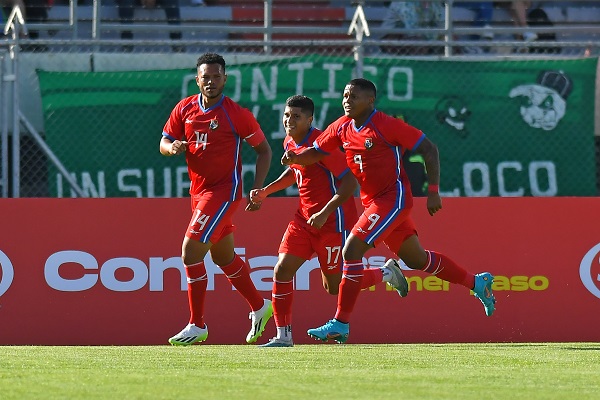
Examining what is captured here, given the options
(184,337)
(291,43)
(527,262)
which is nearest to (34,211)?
(184,337)

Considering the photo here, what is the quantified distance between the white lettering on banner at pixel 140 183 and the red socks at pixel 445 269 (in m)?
3.76

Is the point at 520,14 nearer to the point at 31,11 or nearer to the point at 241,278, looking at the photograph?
Answer: the point at 31,11

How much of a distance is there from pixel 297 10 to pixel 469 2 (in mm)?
2245

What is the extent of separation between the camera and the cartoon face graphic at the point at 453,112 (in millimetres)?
12758

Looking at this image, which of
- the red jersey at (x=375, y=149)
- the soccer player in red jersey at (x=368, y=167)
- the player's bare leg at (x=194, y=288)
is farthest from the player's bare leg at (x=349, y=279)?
the player's bare leg at (x=194, y=288)

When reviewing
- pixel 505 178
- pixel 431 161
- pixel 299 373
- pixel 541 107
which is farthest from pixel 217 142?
pixel 541 107

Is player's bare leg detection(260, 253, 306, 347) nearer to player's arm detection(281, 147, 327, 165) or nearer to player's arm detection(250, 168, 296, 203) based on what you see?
player's arm detection(250, 168, 296, 203)

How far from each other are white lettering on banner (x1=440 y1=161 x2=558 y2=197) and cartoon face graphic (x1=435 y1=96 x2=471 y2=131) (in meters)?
0.46

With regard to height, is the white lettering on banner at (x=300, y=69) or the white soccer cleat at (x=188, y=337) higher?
the white lettering on banner at (x=300, y=69)

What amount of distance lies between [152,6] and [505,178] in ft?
16.6

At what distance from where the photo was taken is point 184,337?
9000mm

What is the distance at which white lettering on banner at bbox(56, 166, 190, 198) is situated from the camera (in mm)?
12219

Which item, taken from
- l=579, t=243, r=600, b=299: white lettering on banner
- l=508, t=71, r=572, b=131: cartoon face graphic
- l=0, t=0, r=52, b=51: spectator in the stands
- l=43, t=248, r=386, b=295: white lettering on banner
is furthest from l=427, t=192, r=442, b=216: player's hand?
l=0, t=0, r=52, b=51: spectator in the stands

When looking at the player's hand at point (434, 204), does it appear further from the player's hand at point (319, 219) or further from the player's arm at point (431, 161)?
the player's hand at point (319, 219)
